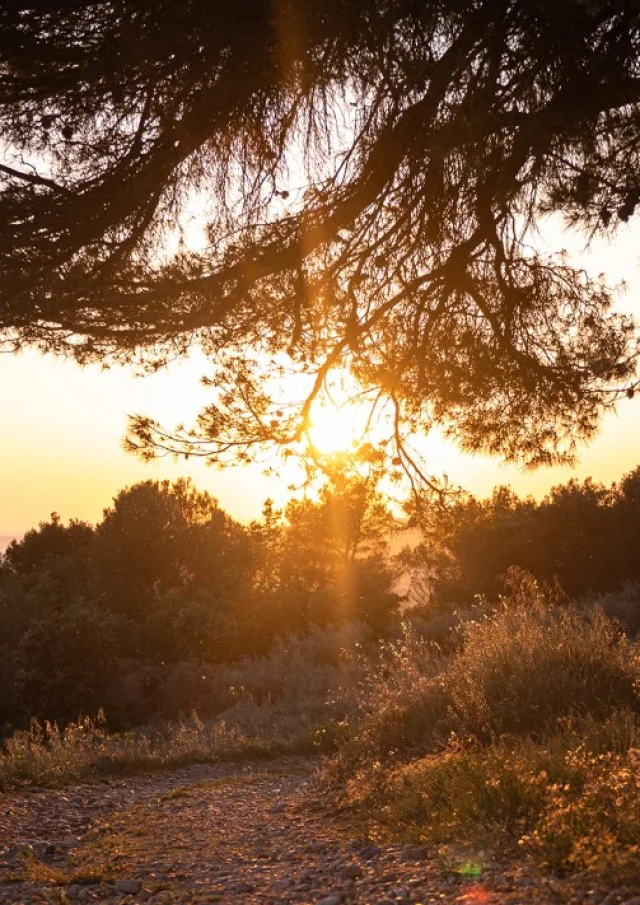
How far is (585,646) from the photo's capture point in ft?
28.0

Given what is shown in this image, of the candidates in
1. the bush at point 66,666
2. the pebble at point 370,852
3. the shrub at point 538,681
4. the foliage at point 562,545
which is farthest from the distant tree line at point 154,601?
the pebble at point 370,852

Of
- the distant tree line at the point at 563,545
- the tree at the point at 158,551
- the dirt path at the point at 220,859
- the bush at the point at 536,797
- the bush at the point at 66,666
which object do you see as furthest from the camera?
the tree at the point at 158,551

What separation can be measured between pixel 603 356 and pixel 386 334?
2087mm

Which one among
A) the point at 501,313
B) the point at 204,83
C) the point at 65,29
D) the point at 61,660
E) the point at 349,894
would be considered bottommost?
the point at 349,894

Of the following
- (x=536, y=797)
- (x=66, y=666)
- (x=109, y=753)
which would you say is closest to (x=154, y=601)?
(x=66, y=666)

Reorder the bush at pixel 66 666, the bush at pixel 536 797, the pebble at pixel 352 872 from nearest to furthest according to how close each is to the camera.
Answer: the bush at pixel 536 797 → the pebble at pixel 352 872 → the bush at pixel 66 666

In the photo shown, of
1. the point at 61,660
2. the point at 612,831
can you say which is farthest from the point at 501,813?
the point at 61,660

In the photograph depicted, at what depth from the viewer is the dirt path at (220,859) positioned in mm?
4297

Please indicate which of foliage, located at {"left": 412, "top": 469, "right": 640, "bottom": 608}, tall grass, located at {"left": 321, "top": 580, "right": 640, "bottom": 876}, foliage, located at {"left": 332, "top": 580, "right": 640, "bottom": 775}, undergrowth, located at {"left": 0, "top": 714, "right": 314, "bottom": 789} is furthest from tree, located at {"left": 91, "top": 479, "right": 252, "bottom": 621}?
foliage, located at {"left": 332, "top": 580, "right": 640, "bottom": 775}

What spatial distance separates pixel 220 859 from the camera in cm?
578

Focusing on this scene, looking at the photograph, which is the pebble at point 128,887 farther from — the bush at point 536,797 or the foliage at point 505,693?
the foliage at point 505,693

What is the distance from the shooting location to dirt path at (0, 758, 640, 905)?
14.1 feet

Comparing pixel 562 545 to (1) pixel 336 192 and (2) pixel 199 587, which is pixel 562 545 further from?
Answer: (1) pixel 336 192

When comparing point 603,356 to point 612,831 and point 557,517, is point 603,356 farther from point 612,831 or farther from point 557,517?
point 557,517
